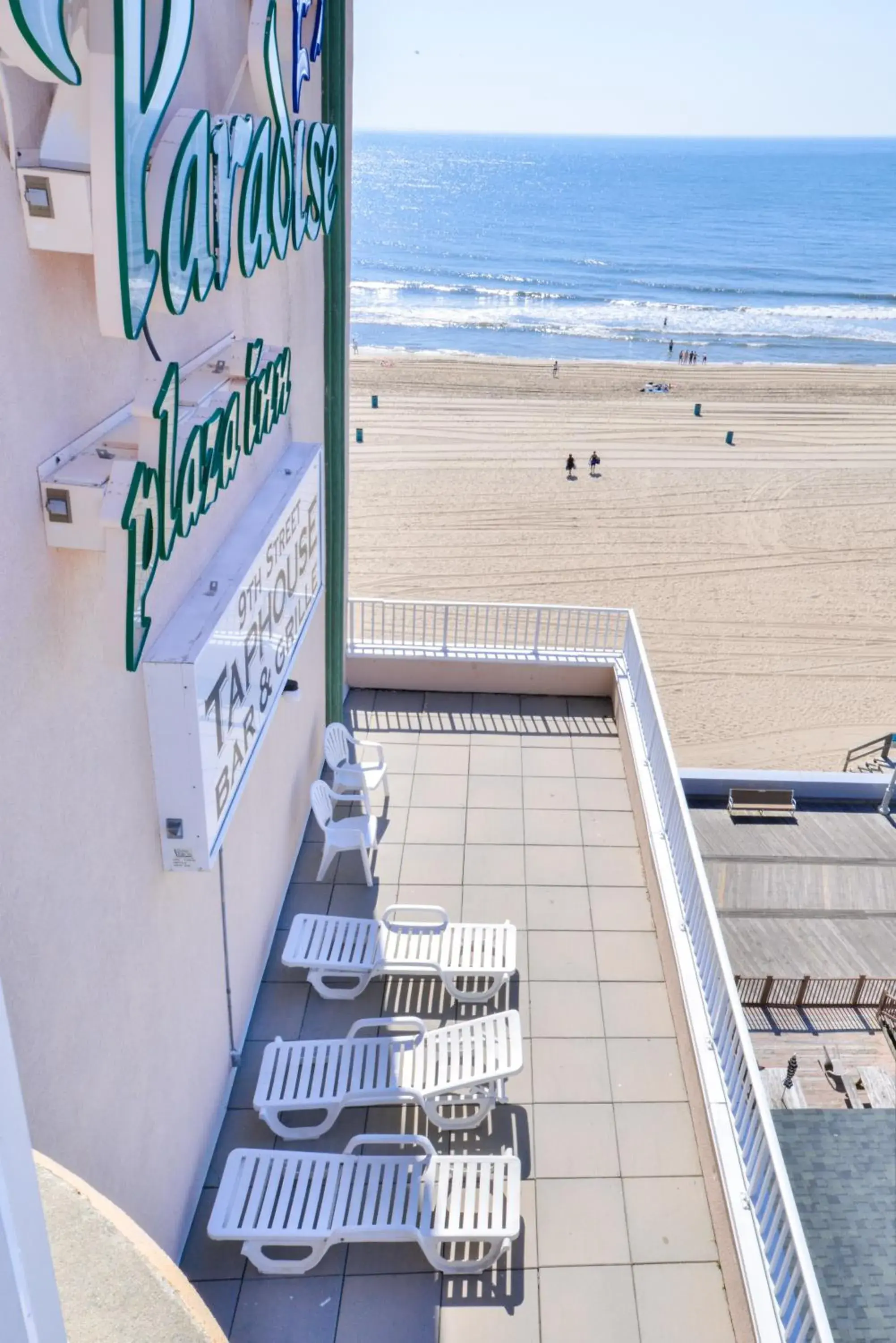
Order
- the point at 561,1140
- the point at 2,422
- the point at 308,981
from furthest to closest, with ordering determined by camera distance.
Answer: the point at 308,981, the point at 561,1140, the point at 2,422

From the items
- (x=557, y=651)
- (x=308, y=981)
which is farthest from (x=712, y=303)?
(x=308, y=981)

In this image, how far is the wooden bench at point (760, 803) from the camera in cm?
1295

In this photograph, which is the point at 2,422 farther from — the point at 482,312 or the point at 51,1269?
the point at 482,312

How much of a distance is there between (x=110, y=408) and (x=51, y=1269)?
3.03 metres

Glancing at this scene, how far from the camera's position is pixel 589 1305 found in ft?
17.3

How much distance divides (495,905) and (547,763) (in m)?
2.04

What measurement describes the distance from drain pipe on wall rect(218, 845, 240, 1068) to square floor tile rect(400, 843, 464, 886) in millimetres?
2067

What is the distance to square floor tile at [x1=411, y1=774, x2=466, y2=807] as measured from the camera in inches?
359

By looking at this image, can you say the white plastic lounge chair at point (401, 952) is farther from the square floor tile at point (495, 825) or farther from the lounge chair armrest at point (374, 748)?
the lounge chair armrest at point (374, 748)

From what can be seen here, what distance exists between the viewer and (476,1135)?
6152 mm

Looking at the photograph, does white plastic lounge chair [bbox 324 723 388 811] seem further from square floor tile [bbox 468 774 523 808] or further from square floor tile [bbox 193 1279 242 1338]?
square floor tile [bbox 193 1279 242 1338]

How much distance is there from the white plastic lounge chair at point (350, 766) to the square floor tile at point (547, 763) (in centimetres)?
134

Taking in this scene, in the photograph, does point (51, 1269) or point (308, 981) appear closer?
point (51, 1269)

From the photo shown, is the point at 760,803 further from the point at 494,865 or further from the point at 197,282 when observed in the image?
the point at 197,282
